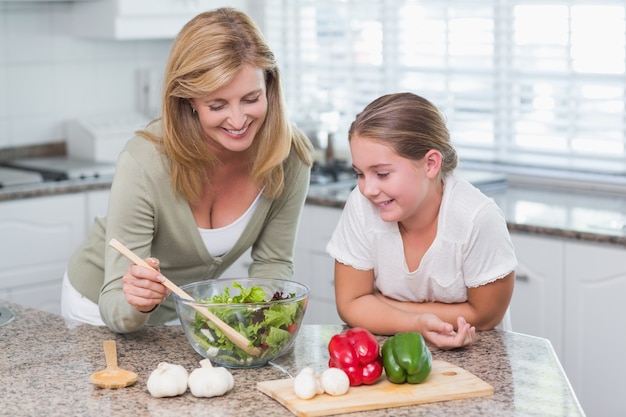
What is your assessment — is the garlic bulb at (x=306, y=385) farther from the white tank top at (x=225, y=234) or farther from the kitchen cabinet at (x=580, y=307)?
the kitchen cabinet at (x=580, y=307)

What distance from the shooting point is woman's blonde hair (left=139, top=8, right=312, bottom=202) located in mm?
1907

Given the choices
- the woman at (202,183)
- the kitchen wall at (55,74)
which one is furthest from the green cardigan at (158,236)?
the kitchen wall at (55,74)

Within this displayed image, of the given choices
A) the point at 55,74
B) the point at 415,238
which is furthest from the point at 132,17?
the point at 415,238

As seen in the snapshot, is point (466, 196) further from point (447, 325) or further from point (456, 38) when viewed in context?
point (456, 38)

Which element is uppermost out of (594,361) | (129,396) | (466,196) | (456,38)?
(456,38)

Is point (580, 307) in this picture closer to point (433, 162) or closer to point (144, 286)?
point (433, 162)

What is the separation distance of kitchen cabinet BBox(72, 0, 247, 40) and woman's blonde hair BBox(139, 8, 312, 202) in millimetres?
1884

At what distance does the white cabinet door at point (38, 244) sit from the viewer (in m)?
3.39

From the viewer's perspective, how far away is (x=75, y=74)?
13.8ft

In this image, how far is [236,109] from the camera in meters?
1.92

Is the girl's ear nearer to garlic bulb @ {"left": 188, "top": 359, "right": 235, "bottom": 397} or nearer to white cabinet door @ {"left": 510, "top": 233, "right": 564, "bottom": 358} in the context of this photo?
garlic bulb @ {"left": 188, "top": 359, "right": 235, "bottom": 397}

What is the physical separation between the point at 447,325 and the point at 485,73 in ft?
6.89

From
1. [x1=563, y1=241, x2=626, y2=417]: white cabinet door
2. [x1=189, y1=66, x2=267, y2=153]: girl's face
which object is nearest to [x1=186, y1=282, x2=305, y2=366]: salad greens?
[x1=189, y1=66, x2=267, y2=153]: girl's face

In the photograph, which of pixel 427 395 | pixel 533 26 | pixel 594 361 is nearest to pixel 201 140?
pixel 427 395
